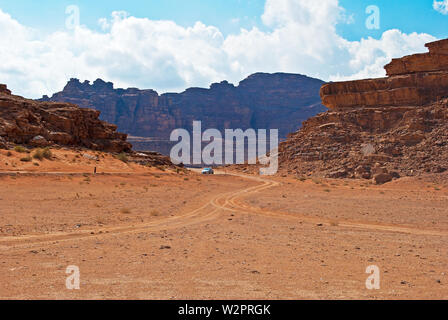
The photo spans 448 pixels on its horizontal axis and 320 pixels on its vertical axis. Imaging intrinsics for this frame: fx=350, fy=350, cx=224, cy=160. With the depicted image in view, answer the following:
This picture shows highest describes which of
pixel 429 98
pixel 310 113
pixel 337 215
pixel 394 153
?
pixel 310 113

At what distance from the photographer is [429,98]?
48031mm

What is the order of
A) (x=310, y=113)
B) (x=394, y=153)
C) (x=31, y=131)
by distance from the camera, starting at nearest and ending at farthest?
(x=31, y=131), (x=394, y=153), (x=310, y=113)

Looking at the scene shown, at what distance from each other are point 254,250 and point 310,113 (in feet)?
532

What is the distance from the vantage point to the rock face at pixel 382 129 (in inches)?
1586

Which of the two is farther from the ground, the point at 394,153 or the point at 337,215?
the point at 394,153

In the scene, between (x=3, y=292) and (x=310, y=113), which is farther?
(x=310, y=113)

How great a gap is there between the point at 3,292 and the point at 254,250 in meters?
5.41

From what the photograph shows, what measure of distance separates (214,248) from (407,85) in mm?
50287

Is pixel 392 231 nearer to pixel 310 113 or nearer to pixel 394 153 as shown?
pixel 394 153
